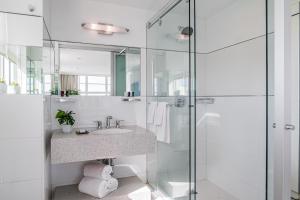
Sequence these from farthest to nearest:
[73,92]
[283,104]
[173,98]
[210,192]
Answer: [73,92], [210,192], [173,98], [283,104]

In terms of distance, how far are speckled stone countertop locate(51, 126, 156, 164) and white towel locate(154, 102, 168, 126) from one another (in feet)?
0.53

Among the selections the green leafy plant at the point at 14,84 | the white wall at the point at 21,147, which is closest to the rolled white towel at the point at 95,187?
the white wall at the point at 21,147

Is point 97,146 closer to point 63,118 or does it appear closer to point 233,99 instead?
point 63,118

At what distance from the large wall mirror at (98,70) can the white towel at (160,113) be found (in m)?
0.51

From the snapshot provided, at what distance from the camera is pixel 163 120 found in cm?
222

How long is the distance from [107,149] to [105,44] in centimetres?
135

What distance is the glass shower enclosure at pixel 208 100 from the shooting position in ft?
6.16

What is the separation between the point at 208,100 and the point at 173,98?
29.9 inches

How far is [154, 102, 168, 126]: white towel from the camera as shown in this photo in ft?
7.33

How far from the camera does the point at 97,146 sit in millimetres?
2008

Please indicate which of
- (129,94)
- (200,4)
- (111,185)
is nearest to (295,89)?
(200,4)

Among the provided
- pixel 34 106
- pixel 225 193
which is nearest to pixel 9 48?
pixel 34 106

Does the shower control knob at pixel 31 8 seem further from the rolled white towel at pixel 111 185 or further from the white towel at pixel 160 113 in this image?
the rolled white towel at pixel 111 185

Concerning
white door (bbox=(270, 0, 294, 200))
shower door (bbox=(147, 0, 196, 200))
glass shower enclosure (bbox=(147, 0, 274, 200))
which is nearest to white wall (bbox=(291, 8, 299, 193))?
glass shower enclosure (bbox=(147, 0, 274, 200))
